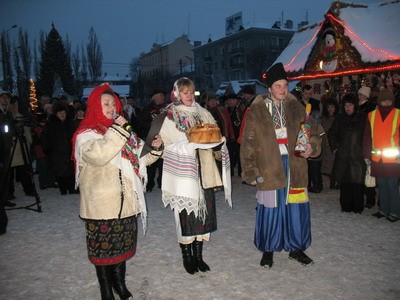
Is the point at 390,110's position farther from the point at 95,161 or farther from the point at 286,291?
the point at 95,161

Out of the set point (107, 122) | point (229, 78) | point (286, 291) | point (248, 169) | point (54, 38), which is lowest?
Result: point (286, 291)

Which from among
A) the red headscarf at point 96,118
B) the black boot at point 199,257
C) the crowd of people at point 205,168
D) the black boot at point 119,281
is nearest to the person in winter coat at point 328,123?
the crowd of people at point 205,168

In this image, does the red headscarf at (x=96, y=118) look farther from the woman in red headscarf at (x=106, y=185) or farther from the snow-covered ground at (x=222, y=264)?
the snow-covered ground at (x=222, y=264)

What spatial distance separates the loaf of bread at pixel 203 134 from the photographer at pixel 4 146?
3782mm

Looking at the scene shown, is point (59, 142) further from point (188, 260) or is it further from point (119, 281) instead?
point (119, 281)

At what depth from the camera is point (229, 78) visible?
5834cm

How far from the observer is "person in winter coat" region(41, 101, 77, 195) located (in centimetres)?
802

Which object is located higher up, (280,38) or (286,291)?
(280,38)

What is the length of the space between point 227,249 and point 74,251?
206 centimetres

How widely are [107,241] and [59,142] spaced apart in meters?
5.53

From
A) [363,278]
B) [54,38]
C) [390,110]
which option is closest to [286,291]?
[363,278]

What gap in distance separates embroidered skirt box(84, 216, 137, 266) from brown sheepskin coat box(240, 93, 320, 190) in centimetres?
149

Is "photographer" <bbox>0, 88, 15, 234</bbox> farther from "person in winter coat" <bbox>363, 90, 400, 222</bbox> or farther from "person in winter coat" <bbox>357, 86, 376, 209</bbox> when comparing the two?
"person in winter coat" <bbox>357, 86, 376, 209</bbox>

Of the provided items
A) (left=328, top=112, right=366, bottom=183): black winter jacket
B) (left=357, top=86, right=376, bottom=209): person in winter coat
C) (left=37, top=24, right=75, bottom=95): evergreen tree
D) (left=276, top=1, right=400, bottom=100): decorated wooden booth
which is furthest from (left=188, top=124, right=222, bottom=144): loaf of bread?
(left=37, top=24, right=75, bottom=95): evergreen tree
